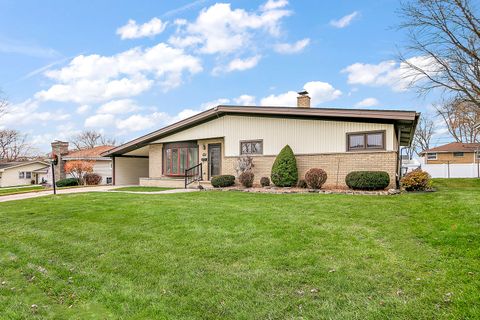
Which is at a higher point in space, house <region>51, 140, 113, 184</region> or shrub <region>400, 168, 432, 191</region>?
house <region>51, 140, 113, 184</region>

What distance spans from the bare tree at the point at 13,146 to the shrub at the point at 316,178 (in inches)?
2145

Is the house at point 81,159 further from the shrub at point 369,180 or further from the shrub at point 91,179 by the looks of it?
the shrub at point 369,180

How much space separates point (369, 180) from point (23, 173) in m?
40.5

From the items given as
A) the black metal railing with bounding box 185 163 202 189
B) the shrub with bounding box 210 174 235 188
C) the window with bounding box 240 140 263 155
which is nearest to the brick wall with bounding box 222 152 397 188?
the window with bounding box 240 140 263 155

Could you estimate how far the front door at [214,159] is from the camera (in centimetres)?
1819

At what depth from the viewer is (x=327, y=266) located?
4.58 metres

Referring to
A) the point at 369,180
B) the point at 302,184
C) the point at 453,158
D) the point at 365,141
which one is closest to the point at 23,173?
the point at 302,184

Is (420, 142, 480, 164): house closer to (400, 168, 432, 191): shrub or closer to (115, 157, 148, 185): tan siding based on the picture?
(400, 168, 432, 191): shrub

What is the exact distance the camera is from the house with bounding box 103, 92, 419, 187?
42.8ft

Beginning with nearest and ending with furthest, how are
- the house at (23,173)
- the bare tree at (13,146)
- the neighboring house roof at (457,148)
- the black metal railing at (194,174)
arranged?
1. the black metal railing at (194,174)
2. the neighboring house roof at (457,148)
3. the house at (23,173)
4. the bare tree at (13,146)

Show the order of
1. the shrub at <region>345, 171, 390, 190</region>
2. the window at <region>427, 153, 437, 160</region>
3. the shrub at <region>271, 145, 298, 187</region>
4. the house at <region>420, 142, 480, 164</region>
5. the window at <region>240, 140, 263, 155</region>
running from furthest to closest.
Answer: the window at <region>427, 153, 437, 160</region> → the house at <region>420, 142, 480, 164</region> → the window at <region>240, 140, 263, 155</region> → the shrub at <region>271, 145, 298, 187</region> → the shrub at <region>345, 171, 390, 190</region>

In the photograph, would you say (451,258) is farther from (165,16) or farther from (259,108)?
(165,16)

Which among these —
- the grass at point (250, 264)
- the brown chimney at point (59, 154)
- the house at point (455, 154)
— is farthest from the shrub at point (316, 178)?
the house at point (455, 154)

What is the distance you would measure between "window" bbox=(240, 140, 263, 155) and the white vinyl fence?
21.6m
